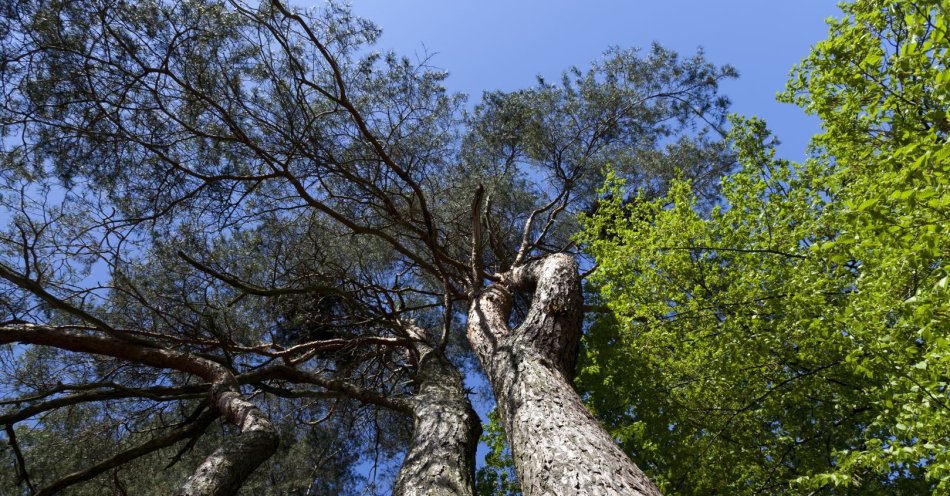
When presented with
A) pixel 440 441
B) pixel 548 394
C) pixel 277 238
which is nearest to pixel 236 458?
pixel 440 441

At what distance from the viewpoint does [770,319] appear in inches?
196

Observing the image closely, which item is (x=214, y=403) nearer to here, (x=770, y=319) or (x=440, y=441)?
(x=440, y=441)

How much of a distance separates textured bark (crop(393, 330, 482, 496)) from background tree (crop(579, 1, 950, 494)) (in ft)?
4.22

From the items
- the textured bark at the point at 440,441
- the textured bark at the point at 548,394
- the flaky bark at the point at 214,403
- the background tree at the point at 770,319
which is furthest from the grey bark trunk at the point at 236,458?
the background tree at the point at 770,319

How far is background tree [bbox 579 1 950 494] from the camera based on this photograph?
4082 millimetres

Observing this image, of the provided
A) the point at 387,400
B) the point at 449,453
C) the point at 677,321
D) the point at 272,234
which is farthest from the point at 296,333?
the point at 677,321

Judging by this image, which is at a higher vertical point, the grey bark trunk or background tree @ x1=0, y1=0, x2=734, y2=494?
background tree @ x1=0, y1=0, x2=734, y2=494

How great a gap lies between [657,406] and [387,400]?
2.36 m

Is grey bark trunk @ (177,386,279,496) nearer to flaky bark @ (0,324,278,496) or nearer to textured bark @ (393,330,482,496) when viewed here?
flaky bark @ (0,324,278,496)

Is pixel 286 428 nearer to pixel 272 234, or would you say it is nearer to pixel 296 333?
pixel 296 333

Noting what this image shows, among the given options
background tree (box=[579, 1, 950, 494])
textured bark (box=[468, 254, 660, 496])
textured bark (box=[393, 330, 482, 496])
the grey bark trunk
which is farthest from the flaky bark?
background tree (box=[579, 1, 950, 494])

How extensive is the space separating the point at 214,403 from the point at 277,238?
2.85 metres

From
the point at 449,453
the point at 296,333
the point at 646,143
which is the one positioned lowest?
the point at 449,453

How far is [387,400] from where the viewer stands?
5.41 meters
